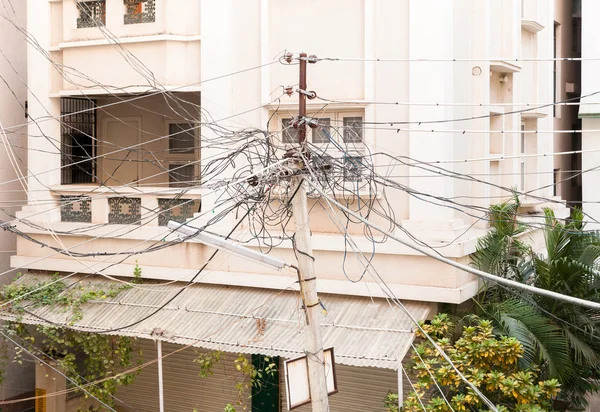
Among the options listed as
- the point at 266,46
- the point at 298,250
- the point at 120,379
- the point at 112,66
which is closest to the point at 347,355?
the point at 298,250

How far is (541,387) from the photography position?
33.6ft

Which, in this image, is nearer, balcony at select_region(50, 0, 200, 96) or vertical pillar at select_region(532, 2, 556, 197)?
balcony at select_region(50, 0, 200, 96)

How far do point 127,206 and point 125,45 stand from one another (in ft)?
8.76

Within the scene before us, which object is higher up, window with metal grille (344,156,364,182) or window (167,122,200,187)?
window (167,122,200,187)

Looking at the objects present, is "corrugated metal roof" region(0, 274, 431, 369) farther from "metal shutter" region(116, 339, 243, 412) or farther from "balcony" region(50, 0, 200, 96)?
"balcony" region(50, 0, 200, 96)

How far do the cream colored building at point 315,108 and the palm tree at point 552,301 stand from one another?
467 millimetres

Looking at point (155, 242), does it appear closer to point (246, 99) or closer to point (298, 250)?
point (246, 99)

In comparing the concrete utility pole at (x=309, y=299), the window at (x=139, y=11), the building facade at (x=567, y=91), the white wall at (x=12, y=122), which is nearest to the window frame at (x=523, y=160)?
the building facade at (x=567, y=91)

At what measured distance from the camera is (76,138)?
1614 centimetres

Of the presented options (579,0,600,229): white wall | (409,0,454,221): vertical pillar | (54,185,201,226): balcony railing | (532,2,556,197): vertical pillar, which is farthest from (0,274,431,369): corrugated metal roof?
(579,0,600,229): white wall

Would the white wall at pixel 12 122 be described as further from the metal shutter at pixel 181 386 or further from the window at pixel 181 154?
the window at pixel 181 154

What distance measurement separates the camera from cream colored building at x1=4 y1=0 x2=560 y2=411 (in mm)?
11914

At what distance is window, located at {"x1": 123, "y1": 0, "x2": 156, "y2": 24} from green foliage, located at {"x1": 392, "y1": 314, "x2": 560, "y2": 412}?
269 inches

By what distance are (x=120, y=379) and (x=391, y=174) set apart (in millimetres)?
5311
